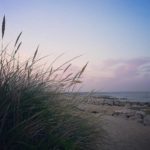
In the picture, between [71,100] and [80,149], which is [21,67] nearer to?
[71,100]

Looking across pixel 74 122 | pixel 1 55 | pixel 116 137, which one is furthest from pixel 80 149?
pixel 116 137

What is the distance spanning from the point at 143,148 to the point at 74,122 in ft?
8.20

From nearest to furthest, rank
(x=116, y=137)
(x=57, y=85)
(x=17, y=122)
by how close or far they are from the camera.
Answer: (x=17, y=122), (x=57, y=85), (x=116, y=137)

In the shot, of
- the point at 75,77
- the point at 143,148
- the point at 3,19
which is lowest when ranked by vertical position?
the point at 143,148

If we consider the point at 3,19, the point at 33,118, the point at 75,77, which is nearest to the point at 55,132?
the point at 33,118

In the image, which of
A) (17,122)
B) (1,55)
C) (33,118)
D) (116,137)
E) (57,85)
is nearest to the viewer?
(17,122)

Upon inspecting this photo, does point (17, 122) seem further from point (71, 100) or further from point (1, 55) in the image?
point (71, 100)

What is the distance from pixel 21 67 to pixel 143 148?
3.14 metres

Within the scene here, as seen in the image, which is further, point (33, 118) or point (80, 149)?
point (80, 149)

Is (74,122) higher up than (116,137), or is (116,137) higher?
(74,122)

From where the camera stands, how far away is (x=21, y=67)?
3232 mm

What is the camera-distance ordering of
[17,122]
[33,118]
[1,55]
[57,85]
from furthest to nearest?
[57,85] → [1,55] → [33,118] → [17,122]

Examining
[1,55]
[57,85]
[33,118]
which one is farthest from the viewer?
[57,85]

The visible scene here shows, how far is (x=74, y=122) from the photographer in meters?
Answer: 3.34
